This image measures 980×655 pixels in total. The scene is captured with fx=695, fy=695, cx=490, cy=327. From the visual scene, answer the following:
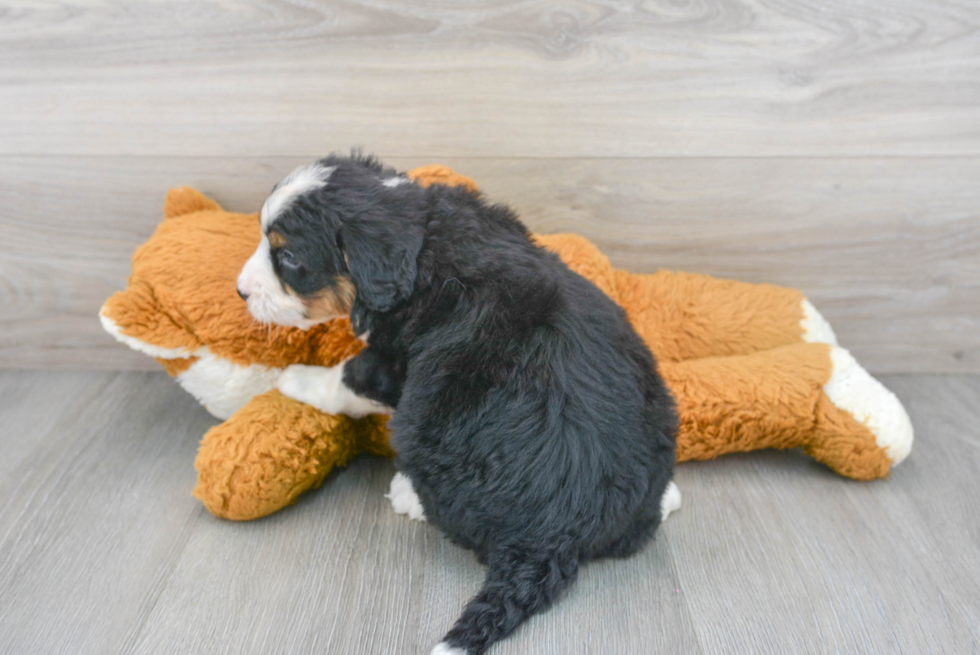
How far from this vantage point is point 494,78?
1.78m

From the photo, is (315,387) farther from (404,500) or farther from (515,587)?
(515,587)

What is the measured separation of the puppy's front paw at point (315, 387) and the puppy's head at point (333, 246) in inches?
8.8

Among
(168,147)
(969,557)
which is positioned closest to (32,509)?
(168,147)

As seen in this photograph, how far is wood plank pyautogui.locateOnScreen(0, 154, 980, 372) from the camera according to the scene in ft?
6.16

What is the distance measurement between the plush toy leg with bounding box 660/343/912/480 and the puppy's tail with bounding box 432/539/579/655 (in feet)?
1.81

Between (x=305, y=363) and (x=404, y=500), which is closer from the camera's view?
(x=404, y=500)

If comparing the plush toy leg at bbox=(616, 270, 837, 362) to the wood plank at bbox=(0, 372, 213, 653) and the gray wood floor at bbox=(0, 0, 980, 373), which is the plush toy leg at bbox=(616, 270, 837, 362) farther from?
the wood plank at bbox=(0, 372, 213, 653)

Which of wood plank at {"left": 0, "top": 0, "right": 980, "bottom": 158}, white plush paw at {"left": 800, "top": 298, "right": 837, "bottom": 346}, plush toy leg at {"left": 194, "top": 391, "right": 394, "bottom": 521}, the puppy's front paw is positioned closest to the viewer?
plush toy leg at {"left": 194, "top": 391, "right": 394, "bottom": 521}

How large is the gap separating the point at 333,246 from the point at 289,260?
0.35 feet

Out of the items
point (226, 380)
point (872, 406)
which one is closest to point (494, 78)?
point (226, 380)

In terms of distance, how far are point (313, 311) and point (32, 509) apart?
0.85m

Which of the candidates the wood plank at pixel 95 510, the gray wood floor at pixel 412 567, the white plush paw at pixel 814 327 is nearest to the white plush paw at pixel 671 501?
the gray wood floor at pixel 412 567


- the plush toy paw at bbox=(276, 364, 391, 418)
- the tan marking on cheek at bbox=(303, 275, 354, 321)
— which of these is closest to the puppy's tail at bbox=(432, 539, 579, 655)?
the plush toy paw at bbox=(276, 364, 391, 418)

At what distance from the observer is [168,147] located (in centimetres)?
185
